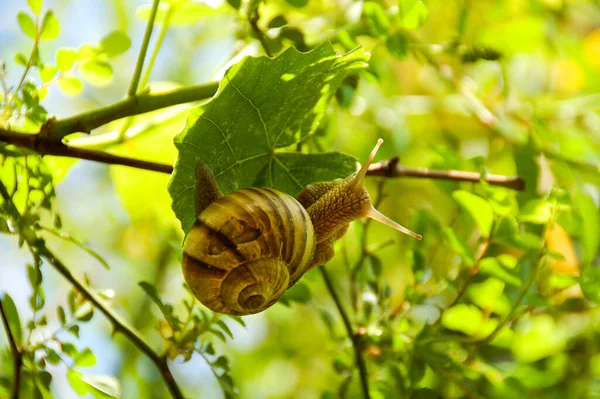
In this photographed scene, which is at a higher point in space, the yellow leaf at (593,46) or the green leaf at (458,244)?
the green leaf at (458,244)

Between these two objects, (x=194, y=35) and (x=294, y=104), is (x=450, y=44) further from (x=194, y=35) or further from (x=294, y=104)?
(x=194, y=35)

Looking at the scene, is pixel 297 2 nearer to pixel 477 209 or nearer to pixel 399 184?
pixel 477 209

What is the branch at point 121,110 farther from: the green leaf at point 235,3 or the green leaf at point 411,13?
the green leaf at point 411,13

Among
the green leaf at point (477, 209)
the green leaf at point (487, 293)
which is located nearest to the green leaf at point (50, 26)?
the green leaf at point (477, 209)

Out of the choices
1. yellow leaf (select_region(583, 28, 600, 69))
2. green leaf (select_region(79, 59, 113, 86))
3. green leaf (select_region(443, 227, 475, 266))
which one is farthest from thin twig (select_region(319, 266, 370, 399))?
yellow leaf (select_region(583, 28, 600, 69))

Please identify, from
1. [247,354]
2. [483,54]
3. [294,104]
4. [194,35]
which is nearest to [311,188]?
[294,104]
